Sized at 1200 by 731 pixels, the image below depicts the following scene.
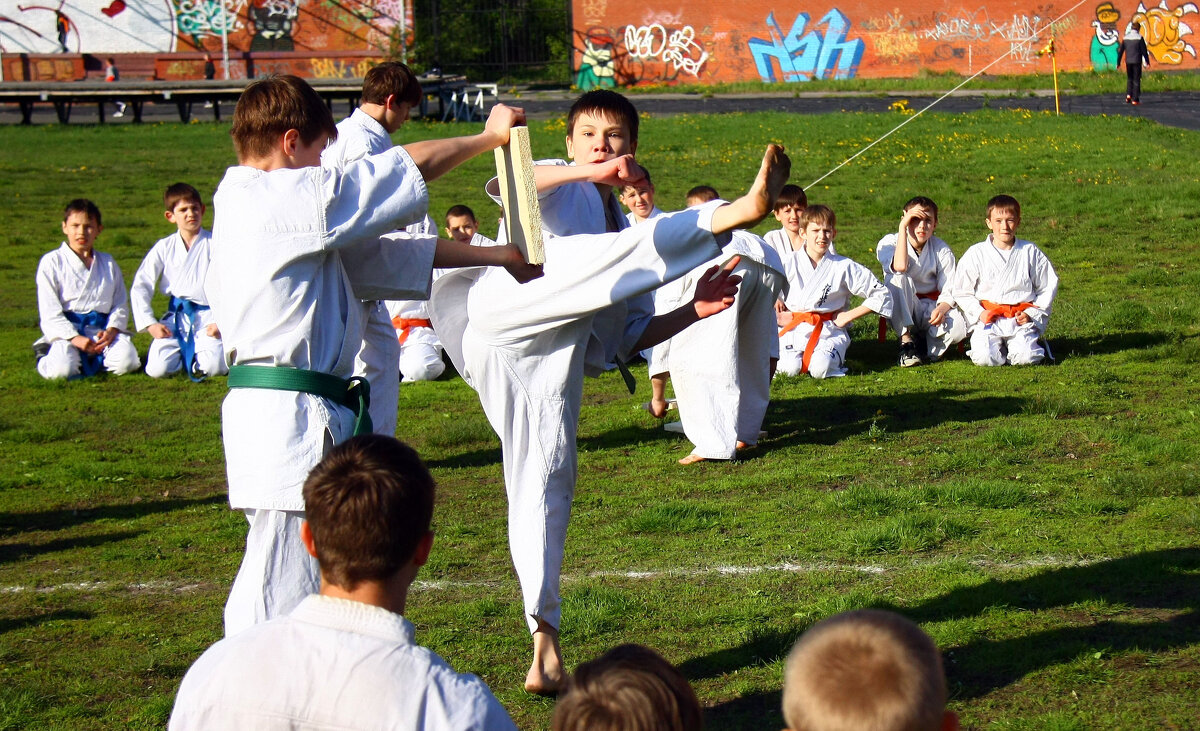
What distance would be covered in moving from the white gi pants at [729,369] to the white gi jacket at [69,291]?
5401 millimetres

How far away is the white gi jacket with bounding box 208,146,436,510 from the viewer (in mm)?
3141

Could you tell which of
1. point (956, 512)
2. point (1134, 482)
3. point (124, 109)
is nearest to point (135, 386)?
point (956, 512)

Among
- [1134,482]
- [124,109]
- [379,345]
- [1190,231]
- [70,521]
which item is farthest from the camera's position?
[124,109]

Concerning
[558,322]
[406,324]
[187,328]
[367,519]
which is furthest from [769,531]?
[187,328]

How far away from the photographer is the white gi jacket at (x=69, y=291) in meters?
9.67

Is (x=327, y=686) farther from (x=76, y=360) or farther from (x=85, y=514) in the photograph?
(x=76, y=360)

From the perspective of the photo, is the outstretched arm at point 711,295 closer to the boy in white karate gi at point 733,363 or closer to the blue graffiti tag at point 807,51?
the boy in white karate gi at point 733,363

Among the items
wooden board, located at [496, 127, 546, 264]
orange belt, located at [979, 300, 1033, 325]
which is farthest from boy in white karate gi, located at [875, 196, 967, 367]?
wooden board, located at [496, 127, 546, 264]

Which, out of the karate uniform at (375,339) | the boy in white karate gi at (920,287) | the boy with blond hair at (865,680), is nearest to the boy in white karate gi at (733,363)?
the karate uniform at (375,339)

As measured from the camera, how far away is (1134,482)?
18.6 ft

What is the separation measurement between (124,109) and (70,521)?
30.3m

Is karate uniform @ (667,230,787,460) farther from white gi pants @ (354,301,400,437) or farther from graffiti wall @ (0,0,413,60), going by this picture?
graffiti wall @ (0,0,413,60)

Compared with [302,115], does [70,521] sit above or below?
below

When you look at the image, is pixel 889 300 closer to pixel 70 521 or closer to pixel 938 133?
pixel 70 521
